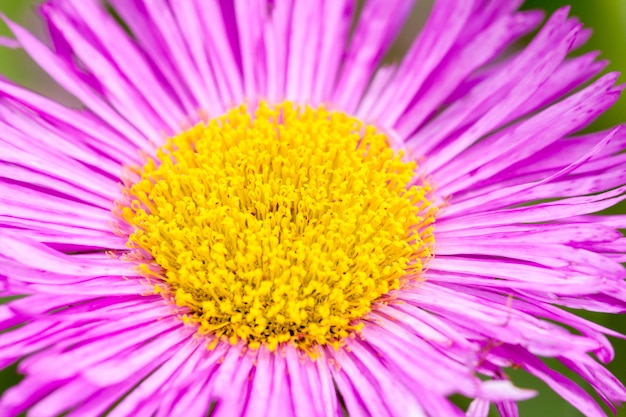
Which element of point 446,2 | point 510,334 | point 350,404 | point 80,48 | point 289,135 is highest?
point 446,2

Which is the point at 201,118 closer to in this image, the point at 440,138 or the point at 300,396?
the point at 440,138

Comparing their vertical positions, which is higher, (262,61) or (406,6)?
(406,6)

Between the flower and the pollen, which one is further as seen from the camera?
the pollen

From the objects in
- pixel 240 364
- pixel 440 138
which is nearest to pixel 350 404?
pixel 240 364

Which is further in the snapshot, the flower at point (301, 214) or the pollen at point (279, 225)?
the pollen at point (279, 225)

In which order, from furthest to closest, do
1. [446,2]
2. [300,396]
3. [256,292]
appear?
[446,2]
[256,292]
[300,396]

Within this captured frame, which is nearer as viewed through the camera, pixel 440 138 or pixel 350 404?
pixel 350 404
